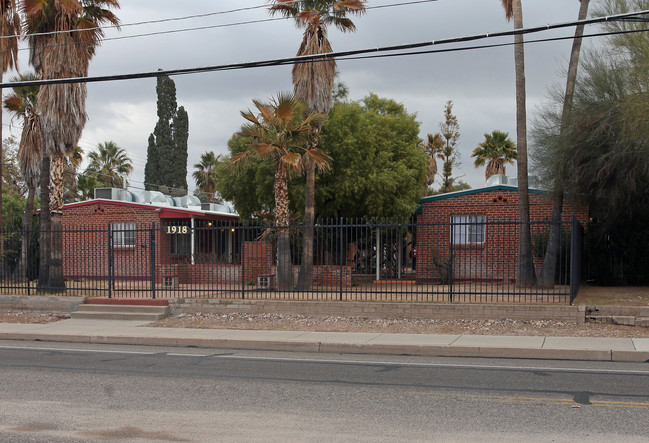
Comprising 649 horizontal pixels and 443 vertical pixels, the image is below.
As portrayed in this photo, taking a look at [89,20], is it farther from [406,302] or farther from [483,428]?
[483,428]

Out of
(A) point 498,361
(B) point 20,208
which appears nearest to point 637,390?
(A) point 498,361

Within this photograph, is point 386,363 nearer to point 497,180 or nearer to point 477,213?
point 477,213

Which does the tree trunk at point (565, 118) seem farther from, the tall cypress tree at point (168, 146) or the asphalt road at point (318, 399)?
the tall cypress tree at point (168, 146)

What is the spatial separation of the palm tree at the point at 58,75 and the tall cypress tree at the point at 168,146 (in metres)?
30.9

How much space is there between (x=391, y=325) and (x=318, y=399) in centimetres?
734

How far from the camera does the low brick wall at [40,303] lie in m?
18.2

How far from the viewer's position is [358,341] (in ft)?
42.8

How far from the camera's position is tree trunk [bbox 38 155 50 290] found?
65.9 feet

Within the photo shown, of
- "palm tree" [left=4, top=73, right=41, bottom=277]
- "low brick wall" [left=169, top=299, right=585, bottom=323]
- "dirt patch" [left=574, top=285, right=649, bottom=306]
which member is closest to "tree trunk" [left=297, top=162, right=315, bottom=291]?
"low brick wall" [left=169, top=299, right=585, bottom=323]

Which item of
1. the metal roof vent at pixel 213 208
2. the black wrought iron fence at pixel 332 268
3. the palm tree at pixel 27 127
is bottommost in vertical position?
the black wrought iron fence at pixel 332 268

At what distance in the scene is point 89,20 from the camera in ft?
64.7

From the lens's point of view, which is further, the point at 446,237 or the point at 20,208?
the point at 20,208

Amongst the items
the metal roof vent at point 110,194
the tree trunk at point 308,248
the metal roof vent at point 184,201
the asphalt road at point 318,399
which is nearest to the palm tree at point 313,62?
the tree trunk at point 308,248

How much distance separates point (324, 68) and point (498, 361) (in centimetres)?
1156
